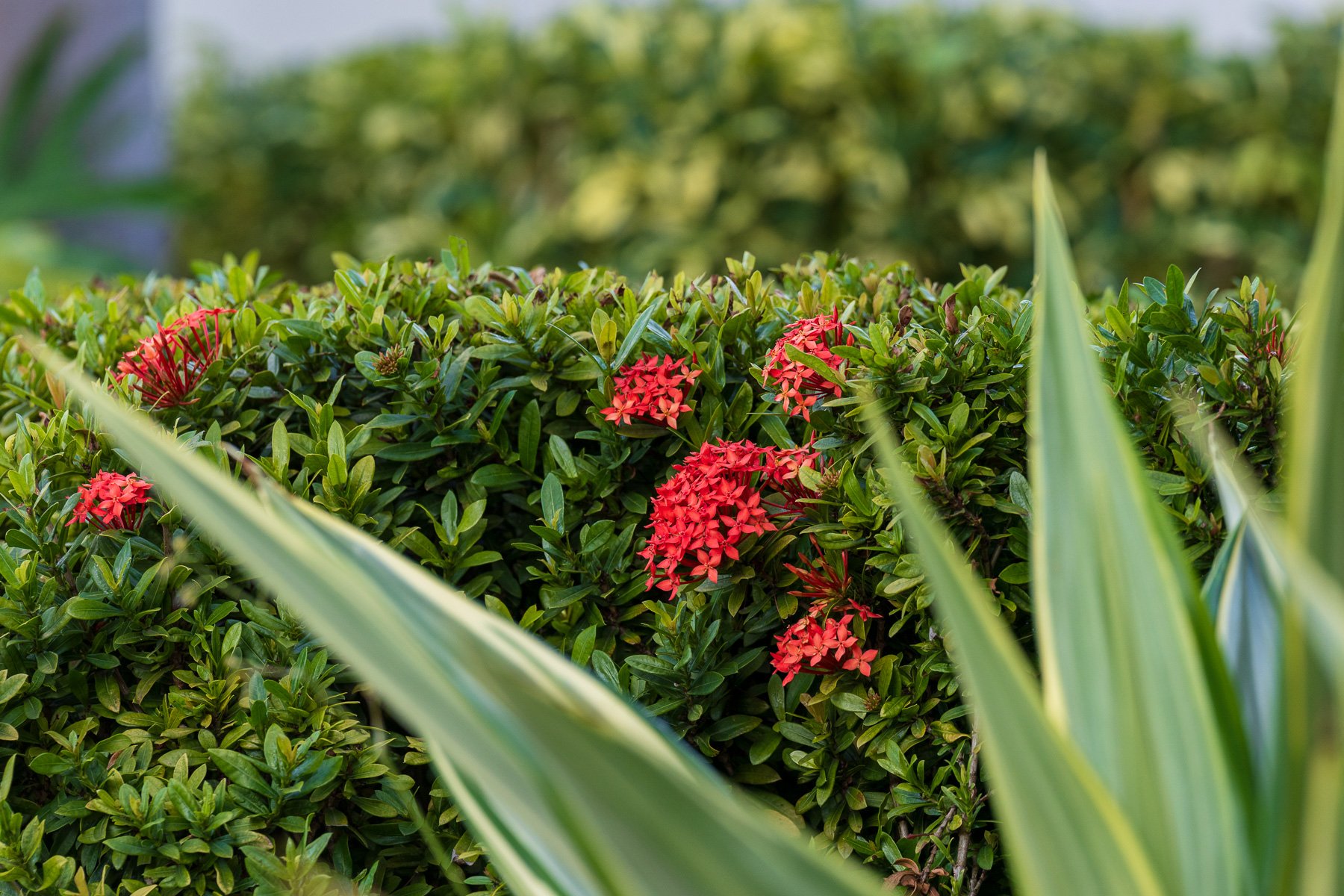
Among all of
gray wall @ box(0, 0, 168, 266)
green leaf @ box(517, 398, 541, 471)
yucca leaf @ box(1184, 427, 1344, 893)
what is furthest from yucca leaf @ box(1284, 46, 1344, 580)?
gray wall @ box(0, 0, 168, 266)

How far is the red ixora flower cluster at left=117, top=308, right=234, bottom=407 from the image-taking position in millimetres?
1646

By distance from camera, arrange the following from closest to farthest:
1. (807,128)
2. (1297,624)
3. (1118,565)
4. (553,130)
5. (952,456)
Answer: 1. (1297,624)
2. (1118,565)
3. (952,456)
4. (807,128)
5. (553,130)

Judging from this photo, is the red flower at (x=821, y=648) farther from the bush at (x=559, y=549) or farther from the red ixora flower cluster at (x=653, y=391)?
the red ixora flower cluster at (x=653, y=391)

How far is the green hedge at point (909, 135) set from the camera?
5223mm

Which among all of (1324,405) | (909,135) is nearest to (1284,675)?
(1324,405)

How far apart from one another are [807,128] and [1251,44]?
2214 millimetres

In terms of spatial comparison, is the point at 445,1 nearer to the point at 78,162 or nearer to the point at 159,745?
the point at 78,162

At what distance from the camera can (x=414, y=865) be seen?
5.08 feet

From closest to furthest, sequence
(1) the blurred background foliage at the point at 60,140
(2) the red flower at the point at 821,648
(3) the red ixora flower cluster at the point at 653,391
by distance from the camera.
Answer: (2) the red flower at the point at 821,648 → (3) the red ixora flower cluster at the point at 653,391 → (1) the blurred background foliage at the point at 60,140

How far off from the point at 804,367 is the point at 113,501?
934 mm

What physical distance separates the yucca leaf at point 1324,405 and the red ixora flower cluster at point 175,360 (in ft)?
4.64

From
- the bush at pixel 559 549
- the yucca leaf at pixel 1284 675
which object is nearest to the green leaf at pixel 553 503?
the bush at pixel 559 549

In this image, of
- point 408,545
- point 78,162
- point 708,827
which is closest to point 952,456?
point 408,545

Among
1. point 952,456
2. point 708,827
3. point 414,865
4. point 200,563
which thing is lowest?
point 414,865
